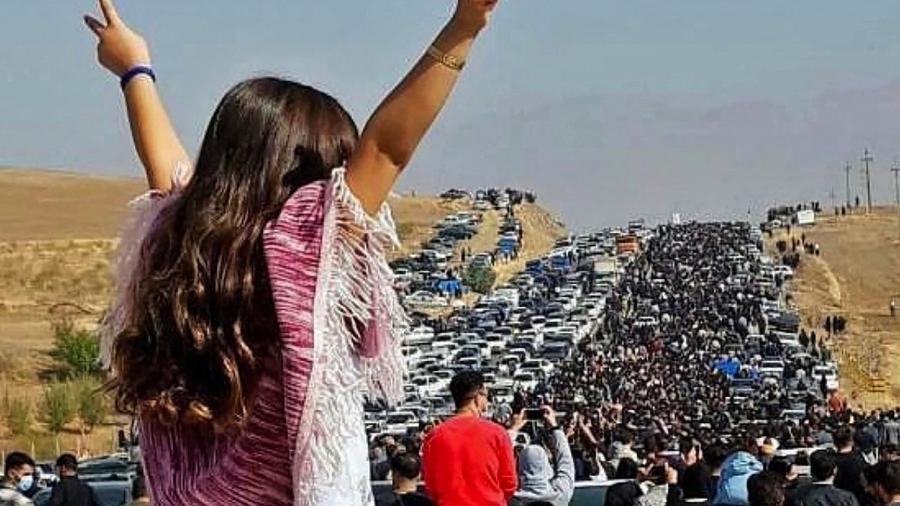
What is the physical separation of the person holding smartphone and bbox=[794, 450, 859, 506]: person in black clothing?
1.50 m

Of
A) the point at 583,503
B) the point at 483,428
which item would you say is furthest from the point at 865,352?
the point at 483,428

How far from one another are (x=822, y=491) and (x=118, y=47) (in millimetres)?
7774

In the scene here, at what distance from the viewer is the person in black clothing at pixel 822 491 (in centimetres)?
1057

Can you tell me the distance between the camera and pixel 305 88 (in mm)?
3010

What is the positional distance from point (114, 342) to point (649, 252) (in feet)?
409

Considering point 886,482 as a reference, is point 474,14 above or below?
above

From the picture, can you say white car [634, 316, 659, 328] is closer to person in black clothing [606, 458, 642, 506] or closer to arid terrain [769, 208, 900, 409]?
arid terrain [769, 208, 900, 409]

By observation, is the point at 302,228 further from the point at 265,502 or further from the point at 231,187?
the point at 265,502

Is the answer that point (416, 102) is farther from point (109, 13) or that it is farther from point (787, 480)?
point (787, 480)

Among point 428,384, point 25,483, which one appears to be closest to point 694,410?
point 428,384

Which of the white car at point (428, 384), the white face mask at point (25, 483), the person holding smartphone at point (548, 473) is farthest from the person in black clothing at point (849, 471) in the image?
the white car at point (428, 384)

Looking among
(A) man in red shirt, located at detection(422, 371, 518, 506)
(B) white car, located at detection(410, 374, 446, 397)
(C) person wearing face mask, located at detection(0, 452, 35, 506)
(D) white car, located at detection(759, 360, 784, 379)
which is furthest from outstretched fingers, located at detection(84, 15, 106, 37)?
(D) white car, located at detection(759, 360, 784, 379)

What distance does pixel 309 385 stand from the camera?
2.78m

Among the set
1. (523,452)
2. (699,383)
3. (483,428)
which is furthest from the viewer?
(699,383)
